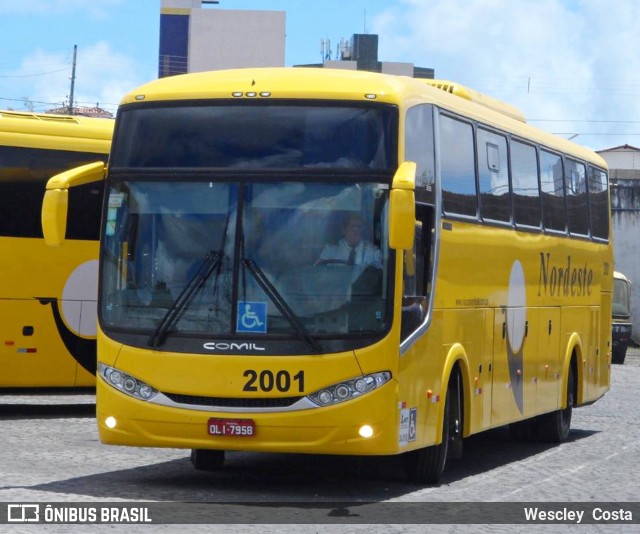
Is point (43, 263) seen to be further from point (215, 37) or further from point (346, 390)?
point (215, 37)

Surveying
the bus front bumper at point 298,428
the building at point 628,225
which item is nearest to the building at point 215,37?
the building at point 628,225

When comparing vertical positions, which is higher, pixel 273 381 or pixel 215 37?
pixel 215 37

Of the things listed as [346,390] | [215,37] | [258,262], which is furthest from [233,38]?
[346,390]

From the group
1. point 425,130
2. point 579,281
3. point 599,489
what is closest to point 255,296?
point 425,130

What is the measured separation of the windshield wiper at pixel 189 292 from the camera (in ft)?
38.3

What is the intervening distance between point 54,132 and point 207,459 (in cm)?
722

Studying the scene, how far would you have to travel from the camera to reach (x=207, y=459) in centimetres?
1357

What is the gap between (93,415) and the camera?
2036 cm

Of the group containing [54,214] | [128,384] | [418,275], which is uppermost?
[54,214]

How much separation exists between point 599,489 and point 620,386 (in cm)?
1930

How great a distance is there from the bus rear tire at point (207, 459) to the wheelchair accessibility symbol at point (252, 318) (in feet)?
7.46

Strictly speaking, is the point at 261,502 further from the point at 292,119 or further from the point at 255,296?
the point at 292,119

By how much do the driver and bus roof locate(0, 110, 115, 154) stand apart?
8560mm

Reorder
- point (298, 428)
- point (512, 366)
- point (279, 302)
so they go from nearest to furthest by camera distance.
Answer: point (298, 428) < point (279, 302) < point (512, 366)
